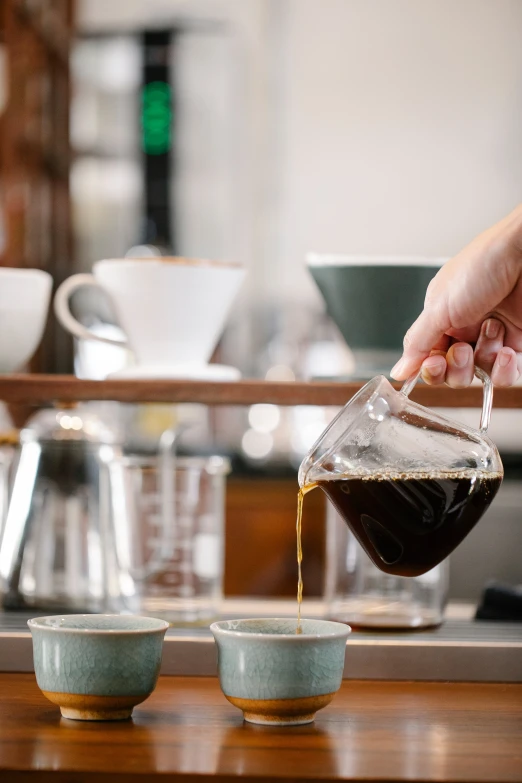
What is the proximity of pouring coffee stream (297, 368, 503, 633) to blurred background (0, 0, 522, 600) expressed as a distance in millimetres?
3603

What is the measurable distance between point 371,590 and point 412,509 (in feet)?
1.11

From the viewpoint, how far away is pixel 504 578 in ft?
10.2

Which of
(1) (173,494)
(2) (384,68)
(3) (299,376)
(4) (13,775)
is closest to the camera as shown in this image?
(4) (13,775)

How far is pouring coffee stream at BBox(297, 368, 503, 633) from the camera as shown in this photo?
3.02ft

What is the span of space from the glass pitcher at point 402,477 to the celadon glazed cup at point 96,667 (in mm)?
201

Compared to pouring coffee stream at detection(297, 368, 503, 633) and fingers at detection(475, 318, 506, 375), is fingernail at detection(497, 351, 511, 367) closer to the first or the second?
fingers at detection(475, 318, 506, 375)

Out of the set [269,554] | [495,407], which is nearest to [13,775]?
[495,407]

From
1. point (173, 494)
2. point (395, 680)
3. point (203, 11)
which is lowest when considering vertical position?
point (395, 680)

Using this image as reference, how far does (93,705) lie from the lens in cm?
93

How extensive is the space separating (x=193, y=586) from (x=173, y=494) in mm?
106

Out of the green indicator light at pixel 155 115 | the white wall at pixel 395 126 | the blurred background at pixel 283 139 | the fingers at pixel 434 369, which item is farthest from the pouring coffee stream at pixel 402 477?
the green indicator light at pixel 155 115

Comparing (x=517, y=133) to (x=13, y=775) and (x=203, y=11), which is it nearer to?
(x=203, y=11)

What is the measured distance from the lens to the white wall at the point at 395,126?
4.65m

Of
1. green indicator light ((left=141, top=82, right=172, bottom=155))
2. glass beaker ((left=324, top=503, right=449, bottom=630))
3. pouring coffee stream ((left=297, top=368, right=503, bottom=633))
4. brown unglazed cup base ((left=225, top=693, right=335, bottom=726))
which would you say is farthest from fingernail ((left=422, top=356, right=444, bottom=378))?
green indicator light ((left=141, top=82, right=172, bottom=155))
